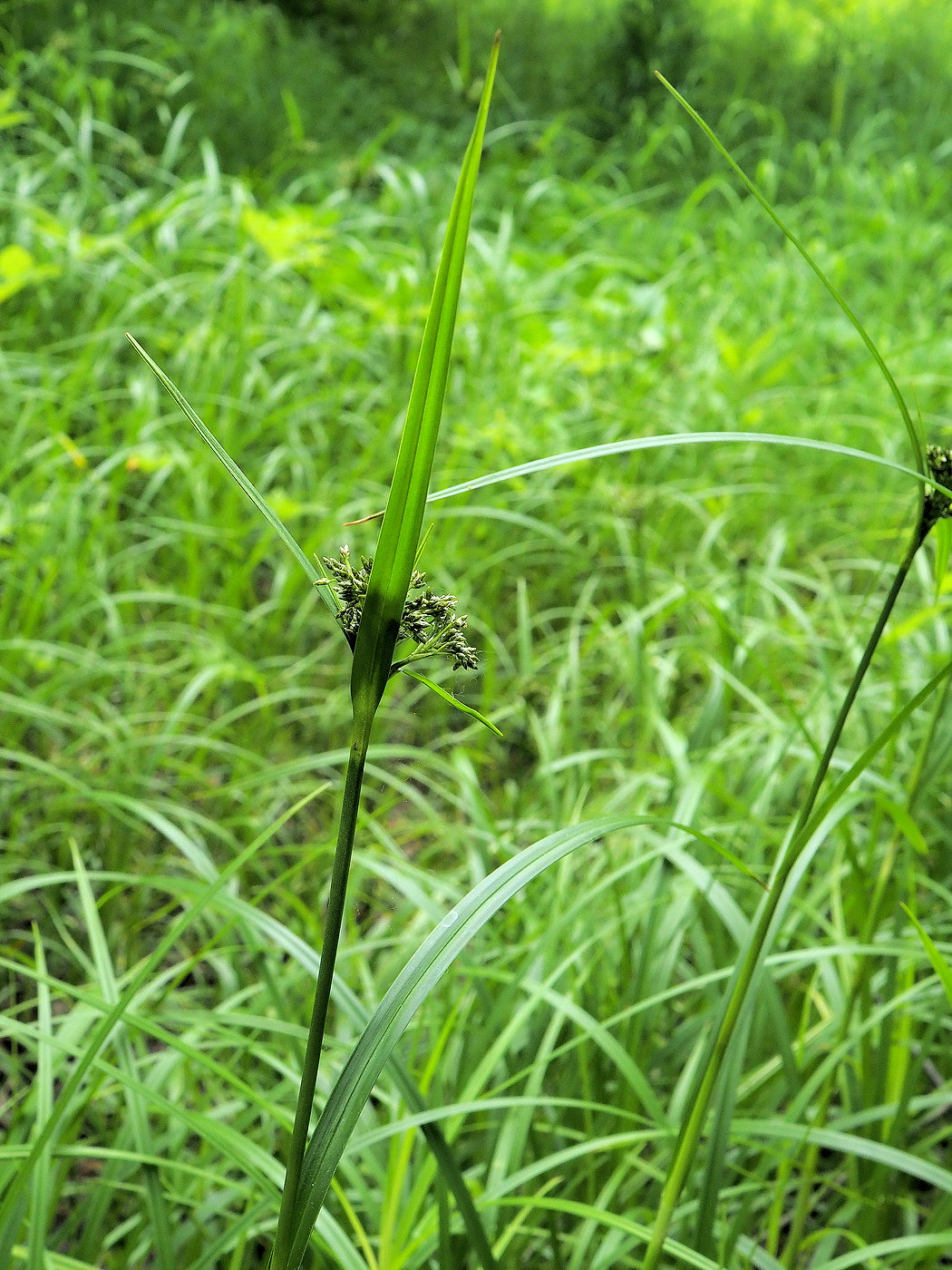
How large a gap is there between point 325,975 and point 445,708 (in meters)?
1.55

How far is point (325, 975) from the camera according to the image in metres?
0.37

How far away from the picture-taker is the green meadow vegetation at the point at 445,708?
2.27 ft

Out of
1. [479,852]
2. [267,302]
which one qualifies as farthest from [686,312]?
[479,852]

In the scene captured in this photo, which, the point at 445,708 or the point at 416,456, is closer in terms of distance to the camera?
the point at 416,456

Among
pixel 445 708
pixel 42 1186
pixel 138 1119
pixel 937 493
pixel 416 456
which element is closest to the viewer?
pixel 416 456

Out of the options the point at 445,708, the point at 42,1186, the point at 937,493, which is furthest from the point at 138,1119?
the point at 445,708

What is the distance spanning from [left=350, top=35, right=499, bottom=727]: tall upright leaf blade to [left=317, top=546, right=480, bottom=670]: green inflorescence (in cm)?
1

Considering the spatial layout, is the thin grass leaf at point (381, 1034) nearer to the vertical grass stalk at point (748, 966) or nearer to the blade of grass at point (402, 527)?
the blade of grass at point (402, 527)

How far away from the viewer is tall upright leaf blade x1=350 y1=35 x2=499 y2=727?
30cm

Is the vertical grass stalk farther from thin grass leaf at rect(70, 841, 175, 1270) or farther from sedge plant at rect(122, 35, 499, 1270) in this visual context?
thin grass leaf at rect(70, 841, 175, 1270)

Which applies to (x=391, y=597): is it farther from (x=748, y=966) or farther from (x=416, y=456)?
(x=748, y=966)

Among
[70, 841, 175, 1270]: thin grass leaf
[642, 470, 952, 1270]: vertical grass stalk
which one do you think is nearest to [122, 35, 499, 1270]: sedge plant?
[642, 470, 952, 1270]: vertical grass stalk

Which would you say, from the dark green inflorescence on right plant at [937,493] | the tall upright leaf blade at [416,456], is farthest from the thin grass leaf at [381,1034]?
the dark green inflorescence on right plant at [937,493]

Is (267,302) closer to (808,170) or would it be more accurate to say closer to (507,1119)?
(507,1119)
